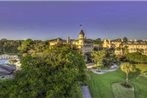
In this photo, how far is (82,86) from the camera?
109 ft

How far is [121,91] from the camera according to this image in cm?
3209

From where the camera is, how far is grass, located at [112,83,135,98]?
1209 inches

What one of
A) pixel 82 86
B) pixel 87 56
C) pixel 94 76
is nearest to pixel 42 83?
pixel 82 86

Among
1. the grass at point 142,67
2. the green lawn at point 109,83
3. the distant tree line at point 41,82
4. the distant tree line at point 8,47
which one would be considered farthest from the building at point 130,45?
the distant tree line at point 41,82

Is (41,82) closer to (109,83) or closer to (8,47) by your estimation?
(109,83)

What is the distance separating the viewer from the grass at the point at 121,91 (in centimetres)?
3072

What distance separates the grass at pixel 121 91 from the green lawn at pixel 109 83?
0.52m

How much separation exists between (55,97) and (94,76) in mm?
17259

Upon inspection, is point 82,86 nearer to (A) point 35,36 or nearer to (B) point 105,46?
(B) point 105,46

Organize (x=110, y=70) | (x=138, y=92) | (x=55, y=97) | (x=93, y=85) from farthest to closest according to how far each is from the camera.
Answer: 1. (x=110, y=70)
2. (x=93, y=85)
3. (x=138, y=92)
4. (x=55, y=97)

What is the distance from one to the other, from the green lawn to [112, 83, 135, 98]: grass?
52 centimetres

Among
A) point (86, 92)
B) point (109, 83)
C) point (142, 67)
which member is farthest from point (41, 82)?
point (142, 67)

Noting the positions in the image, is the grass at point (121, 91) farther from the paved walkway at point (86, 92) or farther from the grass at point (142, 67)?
the grass at point (142, 67)

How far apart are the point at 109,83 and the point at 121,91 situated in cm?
343
